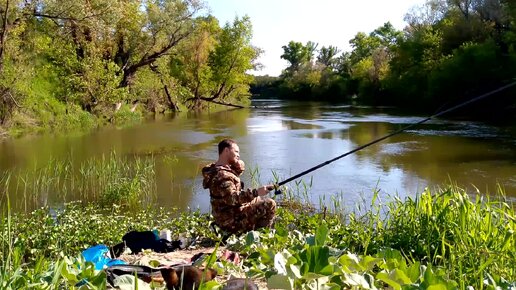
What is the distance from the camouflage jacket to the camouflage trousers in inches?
1.3

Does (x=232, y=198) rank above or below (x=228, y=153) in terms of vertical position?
below

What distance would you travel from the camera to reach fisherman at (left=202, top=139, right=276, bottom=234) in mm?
4523

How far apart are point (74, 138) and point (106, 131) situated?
8.87 feet

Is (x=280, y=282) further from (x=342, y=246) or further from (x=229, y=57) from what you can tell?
(x=229, y=57)

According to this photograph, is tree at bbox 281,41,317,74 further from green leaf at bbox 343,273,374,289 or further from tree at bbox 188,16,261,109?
green leaf at bbox 343,273,374,289

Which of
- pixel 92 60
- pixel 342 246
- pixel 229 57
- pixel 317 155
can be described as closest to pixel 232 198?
pixel 342 246

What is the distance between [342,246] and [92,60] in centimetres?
2184

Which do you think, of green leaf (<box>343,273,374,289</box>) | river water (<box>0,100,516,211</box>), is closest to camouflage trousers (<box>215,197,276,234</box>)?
green leaf (<box>343,273,374,289</box>)

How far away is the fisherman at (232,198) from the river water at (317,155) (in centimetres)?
250

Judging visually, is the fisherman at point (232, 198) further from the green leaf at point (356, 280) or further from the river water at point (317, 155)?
the river water at point (317, 155)

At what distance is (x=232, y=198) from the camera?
4.54m

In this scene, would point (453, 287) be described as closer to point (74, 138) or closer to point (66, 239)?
point (66, 239)

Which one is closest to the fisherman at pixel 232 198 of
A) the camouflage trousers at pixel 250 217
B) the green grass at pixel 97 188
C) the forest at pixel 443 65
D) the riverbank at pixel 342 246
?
the camouflage trousers at pixel 250 217

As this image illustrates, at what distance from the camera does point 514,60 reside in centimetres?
2397
